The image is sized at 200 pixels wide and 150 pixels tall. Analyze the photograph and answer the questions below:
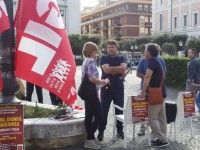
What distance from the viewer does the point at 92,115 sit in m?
6.29

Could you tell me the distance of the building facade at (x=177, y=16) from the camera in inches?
2509

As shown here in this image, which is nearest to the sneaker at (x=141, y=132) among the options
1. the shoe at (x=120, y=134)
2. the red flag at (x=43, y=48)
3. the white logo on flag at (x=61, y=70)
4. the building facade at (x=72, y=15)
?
the shoe at (x=120, y=134)

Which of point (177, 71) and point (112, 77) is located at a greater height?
point (112, 77)

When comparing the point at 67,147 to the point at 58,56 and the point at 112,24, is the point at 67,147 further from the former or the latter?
the point at 112,24

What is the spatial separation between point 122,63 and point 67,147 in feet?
6.21

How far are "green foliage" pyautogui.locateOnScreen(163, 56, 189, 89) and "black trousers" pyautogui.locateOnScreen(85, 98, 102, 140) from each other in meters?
10.5

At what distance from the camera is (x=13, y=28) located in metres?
5.76

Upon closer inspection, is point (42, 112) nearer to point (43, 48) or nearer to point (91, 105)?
point (91, 105)

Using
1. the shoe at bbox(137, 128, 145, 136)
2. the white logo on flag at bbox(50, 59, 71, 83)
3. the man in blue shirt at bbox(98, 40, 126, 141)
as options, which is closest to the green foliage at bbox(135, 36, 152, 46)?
the shoe at bbox(137, 128, 145, 136)

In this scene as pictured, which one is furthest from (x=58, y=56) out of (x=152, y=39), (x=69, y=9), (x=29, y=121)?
(x=69, y=9)

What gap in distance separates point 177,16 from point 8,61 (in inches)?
2620

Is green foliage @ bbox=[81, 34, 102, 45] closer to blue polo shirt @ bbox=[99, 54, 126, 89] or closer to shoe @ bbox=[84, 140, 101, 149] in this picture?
blue polo shirt @ bbox=[99, 54, 126, 89]

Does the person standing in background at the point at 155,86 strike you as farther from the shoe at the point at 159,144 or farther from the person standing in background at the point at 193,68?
the person standing in background at the point at 193,68

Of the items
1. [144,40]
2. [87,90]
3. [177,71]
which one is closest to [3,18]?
[87,90]
